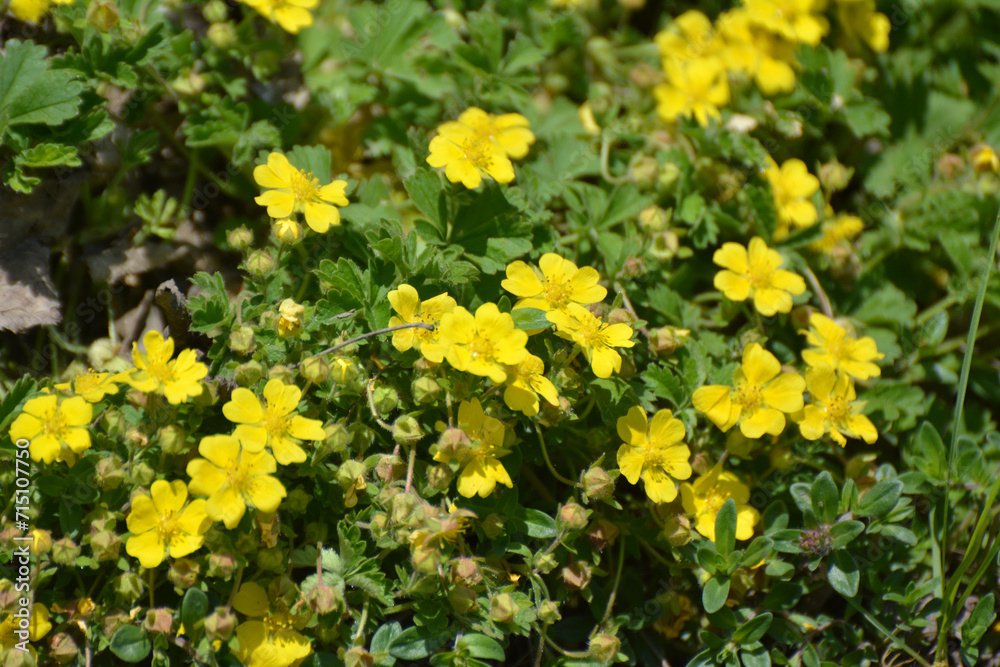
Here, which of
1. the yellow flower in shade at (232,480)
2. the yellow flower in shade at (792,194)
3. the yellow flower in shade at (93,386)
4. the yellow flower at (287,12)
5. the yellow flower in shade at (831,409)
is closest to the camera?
the yellow flower in shade at (232,480)

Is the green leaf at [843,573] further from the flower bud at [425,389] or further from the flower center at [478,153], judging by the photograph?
the flower center at [478,153]

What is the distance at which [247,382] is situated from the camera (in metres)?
2.36

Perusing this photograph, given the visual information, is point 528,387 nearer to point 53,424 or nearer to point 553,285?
point 553,285

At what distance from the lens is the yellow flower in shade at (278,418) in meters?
2.23

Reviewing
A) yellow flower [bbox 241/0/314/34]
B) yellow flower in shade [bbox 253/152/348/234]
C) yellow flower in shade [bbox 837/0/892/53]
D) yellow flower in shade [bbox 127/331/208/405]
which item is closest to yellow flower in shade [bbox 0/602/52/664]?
yellow flower in shade [bbox 127/331/208/405]

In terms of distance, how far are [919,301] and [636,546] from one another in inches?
77.7

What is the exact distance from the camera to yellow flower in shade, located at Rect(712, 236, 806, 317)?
296cm

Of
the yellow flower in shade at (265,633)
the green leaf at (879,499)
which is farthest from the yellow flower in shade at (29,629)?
the green leaf at (879,499)

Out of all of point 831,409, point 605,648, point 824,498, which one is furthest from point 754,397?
point 605,648

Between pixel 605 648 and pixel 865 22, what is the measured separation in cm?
336

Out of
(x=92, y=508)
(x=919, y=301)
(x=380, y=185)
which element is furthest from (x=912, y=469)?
(x=92, y=508)

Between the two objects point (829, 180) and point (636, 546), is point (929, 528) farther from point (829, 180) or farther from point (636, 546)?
point (829, 180)

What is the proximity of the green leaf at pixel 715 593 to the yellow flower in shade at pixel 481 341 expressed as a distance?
1033 mm

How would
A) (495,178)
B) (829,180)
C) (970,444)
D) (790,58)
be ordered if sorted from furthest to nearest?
1. (790,58)
2. (829,180)
3. (970,444)
4. (495,178)
